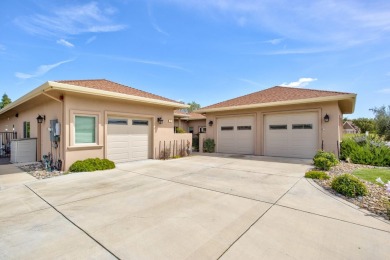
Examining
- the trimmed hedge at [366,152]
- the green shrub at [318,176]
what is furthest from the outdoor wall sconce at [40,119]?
the trimmed hedge at [366,152]

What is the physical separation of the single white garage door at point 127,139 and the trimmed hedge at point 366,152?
34.8ft

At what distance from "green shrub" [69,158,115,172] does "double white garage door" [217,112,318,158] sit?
8154mm

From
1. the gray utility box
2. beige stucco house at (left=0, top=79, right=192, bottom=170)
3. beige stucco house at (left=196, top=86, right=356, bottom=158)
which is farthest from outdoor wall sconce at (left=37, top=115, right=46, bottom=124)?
beige stucco house at (left=196, top=86, right=356, bottom=158)

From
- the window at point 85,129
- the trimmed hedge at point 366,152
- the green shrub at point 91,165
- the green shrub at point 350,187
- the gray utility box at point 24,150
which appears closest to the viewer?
the green shrub at point 350,187

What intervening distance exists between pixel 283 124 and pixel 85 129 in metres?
10.5

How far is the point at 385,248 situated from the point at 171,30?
34.3 ft

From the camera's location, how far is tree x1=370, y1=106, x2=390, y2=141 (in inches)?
741

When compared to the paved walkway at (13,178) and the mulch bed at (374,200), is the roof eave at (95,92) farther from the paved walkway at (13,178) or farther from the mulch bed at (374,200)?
the mulch bed at (374,200)

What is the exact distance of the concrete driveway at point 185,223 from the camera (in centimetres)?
240

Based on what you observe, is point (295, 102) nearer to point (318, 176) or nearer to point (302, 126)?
point (302, 126)

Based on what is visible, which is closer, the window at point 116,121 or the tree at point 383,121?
the window at point 116,121

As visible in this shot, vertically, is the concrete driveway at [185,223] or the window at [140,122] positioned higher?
the window at [140,122]

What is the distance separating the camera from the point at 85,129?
26.1ft

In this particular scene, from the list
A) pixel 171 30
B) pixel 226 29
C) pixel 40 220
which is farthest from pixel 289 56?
pixel 40 220
